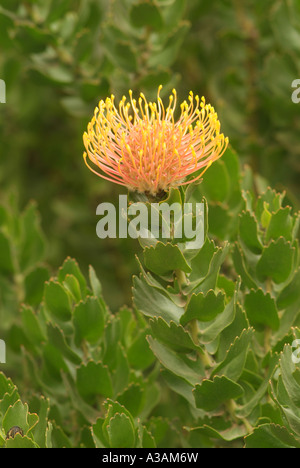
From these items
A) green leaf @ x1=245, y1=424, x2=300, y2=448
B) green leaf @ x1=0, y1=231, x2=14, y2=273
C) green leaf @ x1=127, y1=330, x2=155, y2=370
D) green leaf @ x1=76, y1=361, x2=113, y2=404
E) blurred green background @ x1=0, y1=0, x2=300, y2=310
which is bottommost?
green leaf @ x1=245, y1=424, x2=300, y2=448

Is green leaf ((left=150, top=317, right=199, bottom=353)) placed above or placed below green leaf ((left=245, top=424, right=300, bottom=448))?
above

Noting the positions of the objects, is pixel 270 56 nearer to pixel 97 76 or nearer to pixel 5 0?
pixel 97 76

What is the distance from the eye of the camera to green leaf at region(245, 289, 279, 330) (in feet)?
2.59

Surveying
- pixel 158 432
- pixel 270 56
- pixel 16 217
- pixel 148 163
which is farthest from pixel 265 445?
pixel 270 56

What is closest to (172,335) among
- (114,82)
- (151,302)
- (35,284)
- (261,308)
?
(151,302)

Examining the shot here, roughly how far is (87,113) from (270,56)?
0.32 metres

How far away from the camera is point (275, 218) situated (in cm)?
80

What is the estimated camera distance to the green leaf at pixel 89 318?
807 mm

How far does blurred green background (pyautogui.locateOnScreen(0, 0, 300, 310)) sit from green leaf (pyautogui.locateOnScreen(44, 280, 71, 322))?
413 millimetres

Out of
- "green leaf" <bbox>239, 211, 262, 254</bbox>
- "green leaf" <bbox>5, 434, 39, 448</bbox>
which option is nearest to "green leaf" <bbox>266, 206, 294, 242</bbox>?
"green leaf" <bbox>239, 211, 262, 254</bbox>

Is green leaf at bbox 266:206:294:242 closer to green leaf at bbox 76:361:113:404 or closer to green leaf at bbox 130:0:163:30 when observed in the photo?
green leaf at bbox 76:361:113:404

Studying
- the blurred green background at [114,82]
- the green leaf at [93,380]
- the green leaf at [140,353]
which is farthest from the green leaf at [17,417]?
the blurred green background at [114,82]

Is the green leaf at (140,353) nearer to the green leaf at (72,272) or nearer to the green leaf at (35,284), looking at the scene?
the green leaf at (72,272)

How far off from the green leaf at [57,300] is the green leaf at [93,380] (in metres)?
0.07
